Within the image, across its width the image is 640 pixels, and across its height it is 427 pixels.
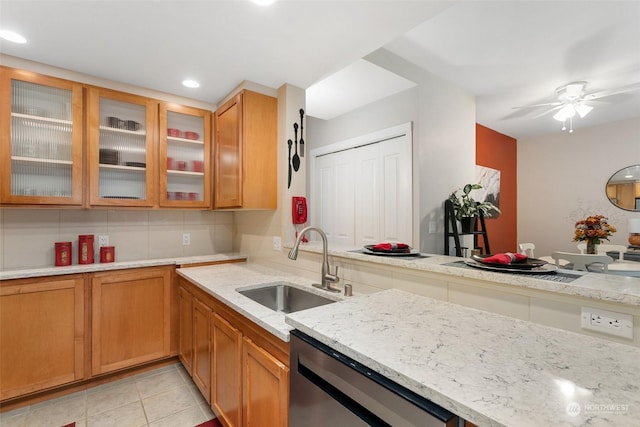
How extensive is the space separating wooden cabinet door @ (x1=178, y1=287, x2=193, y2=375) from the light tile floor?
18 centimetres

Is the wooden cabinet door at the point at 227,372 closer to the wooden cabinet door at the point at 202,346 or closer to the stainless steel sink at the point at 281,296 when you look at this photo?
the wooden cabinet door at the point at 202,346

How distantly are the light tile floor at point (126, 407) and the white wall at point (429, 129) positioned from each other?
87.7 inches

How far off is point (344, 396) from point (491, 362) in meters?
0.43

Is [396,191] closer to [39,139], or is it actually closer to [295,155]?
[295,155]

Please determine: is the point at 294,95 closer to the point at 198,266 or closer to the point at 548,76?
the point at 198,266

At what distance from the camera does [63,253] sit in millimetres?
2270

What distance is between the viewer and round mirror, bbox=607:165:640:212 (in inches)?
165

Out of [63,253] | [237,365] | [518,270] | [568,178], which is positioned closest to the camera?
[518,270]

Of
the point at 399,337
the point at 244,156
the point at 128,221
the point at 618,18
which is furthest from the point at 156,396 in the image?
the point at 618,18

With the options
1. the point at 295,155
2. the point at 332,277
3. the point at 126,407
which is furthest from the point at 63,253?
the point at 332,277

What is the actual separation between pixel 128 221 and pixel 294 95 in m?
1.88

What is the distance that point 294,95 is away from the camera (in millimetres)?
2477

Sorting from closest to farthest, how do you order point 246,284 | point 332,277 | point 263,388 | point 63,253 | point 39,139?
point 263,388 < point 332,277 < point 246,284 < point 39,139 < point 63,253

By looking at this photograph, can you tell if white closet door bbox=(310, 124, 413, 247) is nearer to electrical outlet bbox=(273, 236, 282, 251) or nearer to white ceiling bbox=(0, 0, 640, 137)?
white ceiling bbox=(0, 0, 640, 137)
